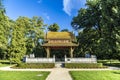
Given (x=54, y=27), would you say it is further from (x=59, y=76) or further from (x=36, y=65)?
(x=59, y=76)

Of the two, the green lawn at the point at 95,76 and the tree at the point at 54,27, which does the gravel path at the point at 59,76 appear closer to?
the green lawn at the point at 95,76

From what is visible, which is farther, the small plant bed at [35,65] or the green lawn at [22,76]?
the small plant bed at [35,65]

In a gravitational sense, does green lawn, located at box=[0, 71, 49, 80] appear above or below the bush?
below

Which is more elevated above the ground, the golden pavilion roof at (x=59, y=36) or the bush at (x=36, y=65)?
the golden pavilion roof at (x=59, y=36)

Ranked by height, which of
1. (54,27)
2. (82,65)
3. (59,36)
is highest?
(54,27)

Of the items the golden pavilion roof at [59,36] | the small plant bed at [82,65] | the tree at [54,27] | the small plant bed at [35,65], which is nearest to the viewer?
the small plant bed at [82,65]

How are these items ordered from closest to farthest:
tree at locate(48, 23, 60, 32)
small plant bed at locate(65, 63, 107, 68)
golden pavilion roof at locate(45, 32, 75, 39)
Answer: small plant bed at locate(65, 63, 107, 68) < golden pavilion roof at locate(45, 32, 75, 39) < tree at locate(48, 23, 60, 32)

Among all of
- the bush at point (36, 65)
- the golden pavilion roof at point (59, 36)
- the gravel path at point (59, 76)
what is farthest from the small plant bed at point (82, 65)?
the golden pavilion roof at point (59, 36)

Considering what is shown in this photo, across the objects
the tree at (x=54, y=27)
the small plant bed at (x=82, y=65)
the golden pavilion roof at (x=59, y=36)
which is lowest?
the small plant bed at (x=82, y=65)

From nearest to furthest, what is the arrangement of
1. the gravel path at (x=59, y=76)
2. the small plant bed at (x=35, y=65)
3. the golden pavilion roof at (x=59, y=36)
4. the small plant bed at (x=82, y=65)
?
the gravel path at (x=59, y=76) < the small plant bed at (x=82, y=65) < the small plant bed at (x=35, y=65) < the golden pavilion roof at (x=59, y=36)

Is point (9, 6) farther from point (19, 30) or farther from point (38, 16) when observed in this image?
point (38, 16)

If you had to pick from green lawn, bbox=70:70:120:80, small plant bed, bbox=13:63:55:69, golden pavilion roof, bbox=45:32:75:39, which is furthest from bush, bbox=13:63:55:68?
green lawn, bbox=70:70:120:80

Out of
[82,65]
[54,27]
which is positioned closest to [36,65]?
[82,65]

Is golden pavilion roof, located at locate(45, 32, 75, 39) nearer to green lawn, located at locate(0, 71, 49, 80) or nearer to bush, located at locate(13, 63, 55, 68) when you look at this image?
bush, located at locate(13, 63, 55, 68)
